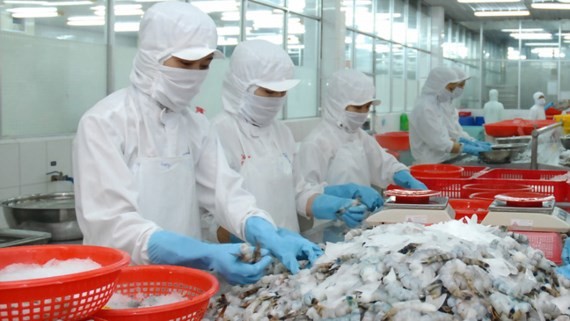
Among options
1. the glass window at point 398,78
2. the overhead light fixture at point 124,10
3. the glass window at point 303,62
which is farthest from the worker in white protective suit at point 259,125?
the glass window at point 398,78

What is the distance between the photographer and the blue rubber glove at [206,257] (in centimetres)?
169

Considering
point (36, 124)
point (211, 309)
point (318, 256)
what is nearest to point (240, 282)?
point (211, 309)

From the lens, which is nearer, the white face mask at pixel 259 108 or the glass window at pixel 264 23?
the white face mask at pixel 259 108

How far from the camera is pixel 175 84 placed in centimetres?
219

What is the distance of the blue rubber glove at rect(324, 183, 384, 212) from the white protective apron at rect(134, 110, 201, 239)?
1.06 meters

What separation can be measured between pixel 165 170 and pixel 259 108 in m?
0.85

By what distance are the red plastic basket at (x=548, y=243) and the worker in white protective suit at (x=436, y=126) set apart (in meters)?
3.42

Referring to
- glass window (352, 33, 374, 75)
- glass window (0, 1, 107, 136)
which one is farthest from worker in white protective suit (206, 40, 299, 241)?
glass window (352, 33, 374, 75)

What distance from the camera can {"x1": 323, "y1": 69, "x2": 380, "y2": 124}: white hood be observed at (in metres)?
4.04

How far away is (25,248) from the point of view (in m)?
1.34

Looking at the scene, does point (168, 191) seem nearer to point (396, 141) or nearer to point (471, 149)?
point (471, 149)

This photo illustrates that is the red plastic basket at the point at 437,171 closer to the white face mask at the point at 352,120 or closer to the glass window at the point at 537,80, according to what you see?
the white face mask at the point at 352,120

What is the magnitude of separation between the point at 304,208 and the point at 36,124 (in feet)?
6.15

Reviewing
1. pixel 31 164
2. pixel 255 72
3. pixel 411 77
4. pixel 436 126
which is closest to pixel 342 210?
pixel 255 72
